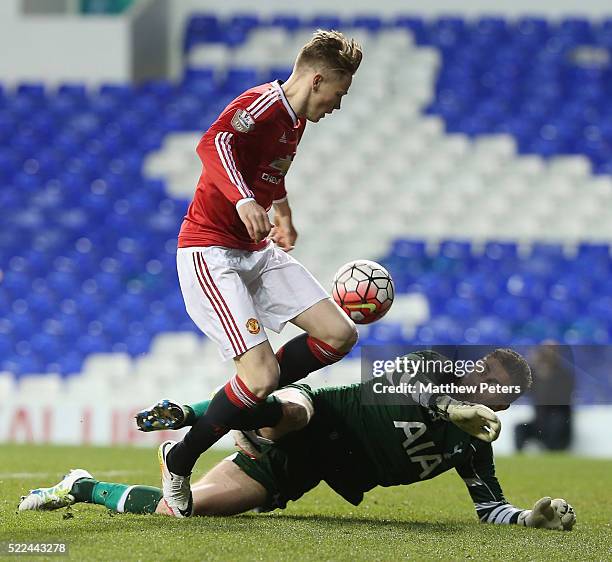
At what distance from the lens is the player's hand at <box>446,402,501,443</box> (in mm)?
3729


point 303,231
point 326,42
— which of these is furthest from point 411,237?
point 326,42

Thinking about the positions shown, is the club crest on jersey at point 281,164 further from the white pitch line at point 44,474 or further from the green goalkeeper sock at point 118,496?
the white pitch line at point 44,474

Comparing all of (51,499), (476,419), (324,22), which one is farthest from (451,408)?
(324,22)

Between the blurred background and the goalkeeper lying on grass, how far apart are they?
19.0 ft

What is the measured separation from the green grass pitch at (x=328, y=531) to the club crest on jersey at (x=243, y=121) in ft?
5.01

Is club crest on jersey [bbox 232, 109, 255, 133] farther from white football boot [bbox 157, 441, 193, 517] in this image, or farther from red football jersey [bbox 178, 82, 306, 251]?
white football boot [bbox 157, 441, 193, 517]

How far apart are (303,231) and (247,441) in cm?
884

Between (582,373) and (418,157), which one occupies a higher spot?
(418,157)

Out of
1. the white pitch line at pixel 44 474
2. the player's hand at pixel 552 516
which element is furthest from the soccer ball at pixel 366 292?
the white pitch line at pixel 44 474

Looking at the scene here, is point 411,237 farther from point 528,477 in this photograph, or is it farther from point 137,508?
point 137,508

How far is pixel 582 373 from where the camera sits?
994cm

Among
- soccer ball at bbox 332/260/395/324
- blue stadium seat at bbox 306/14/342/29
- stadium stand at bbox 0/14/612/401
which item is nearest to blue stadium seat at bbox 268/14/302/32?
stadium stand at bbox 0/14/612/401

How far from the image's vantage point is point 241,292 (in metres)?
4.19

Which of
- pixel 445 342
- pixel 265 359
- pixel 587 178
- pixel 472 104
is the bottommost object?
pixel 445 342
